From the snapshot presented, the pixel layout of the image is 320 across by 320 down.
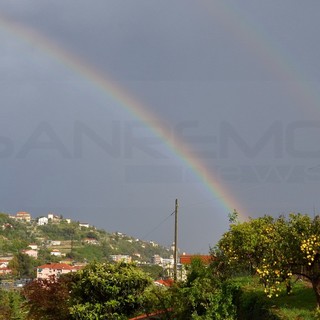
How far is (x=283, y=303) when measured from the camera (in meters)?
15.8

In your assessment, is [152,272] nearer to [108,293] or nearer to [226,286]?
[108,293]

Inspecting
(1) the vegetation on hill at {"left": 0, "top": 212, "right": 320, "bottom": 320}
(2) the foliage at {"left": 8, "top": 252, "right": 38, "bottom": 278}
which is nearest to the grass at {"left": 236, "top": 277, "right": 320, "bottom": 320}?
(1) the vegetation on hill at {"left": 0, "top": 212, "right": 320, "bottom": 320}

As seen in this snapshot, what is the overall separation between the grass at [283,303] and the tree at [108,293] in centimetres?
509

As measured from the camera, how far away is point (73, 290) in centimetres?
2202

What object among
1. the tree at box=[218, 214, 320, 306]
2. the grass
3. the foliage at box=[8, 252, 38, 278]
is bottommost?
the foliage at box=[8, 252, 38, 278]

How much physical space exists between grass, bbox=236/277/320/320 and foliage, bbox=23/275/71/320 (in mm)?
8975

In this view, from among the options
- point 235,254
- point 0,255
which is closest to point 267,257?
point 235,254

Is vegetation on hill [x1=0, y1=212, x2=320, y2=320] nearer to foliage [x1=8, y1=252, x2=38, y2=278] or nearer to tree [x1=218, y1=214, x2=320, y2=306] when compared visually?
tree [x1=218, y1=214, x2=320, y2=306]

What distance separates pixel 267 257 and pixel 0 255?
600ft

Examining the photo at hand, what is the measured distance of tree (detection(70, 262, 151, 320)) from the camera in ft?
68.4

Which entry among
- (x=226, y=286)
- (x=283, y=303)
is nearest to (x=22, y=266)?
(x=226, y=286)

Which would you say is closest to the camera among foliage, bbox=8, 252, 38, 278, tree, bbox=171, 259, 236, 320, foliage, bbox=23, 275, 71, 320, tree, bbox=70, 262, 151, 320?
tree, bbox=171, 259, 236, 320

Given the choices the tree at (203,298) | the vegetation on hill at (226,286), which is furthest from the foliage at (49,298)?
the tree at (203,298)

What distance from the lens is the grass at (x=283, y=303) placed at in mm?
14148
